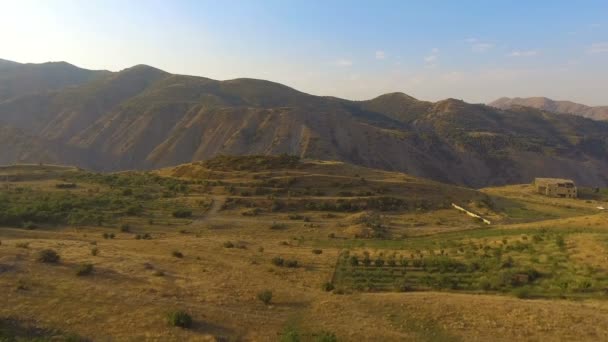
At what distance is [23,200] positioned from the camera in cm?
3578

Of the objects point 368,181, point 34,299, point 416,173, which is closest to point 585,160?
point 416,173

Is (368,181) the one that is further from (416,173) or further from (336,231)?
(416,173)

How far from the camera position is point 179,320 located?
43.2 feet

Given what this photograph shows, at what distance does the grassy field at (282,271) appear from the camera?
44.0ft

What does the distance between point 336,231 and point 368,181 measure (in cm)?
1705

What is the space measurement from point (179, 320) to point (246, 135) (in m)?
82.9

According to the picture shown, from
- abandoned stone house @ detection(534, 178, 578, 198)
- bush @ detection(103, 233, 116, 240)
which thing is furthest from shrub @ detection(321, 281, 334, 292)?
abandoned stone house @ detection(534, 178, 578, 198)

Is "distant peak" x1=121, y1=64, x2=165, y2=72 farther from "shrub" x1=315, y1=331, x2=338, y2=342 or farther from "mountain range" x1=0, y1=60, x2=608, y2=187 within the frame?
"shrub" x1=315, y1=331, x2=338, y2=342

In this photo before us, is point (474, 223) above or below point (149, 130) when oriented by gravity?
below

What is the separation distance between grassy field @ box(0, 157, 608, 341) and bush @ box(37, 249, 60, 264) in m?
0.07

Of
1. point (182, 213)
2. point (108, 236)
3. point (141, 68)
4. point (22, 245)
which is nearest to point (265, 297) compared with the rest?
point (22, 245)

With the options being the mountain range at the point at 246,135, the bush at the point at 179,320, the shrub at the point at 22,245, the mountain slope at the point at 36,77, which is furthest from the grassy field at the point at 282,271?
the mountain slope at the point at 36,77

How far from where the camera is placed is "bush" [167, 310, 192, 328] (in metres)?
13.1

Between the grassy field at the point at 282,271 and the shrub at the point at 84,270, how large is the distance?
0.07 meters
